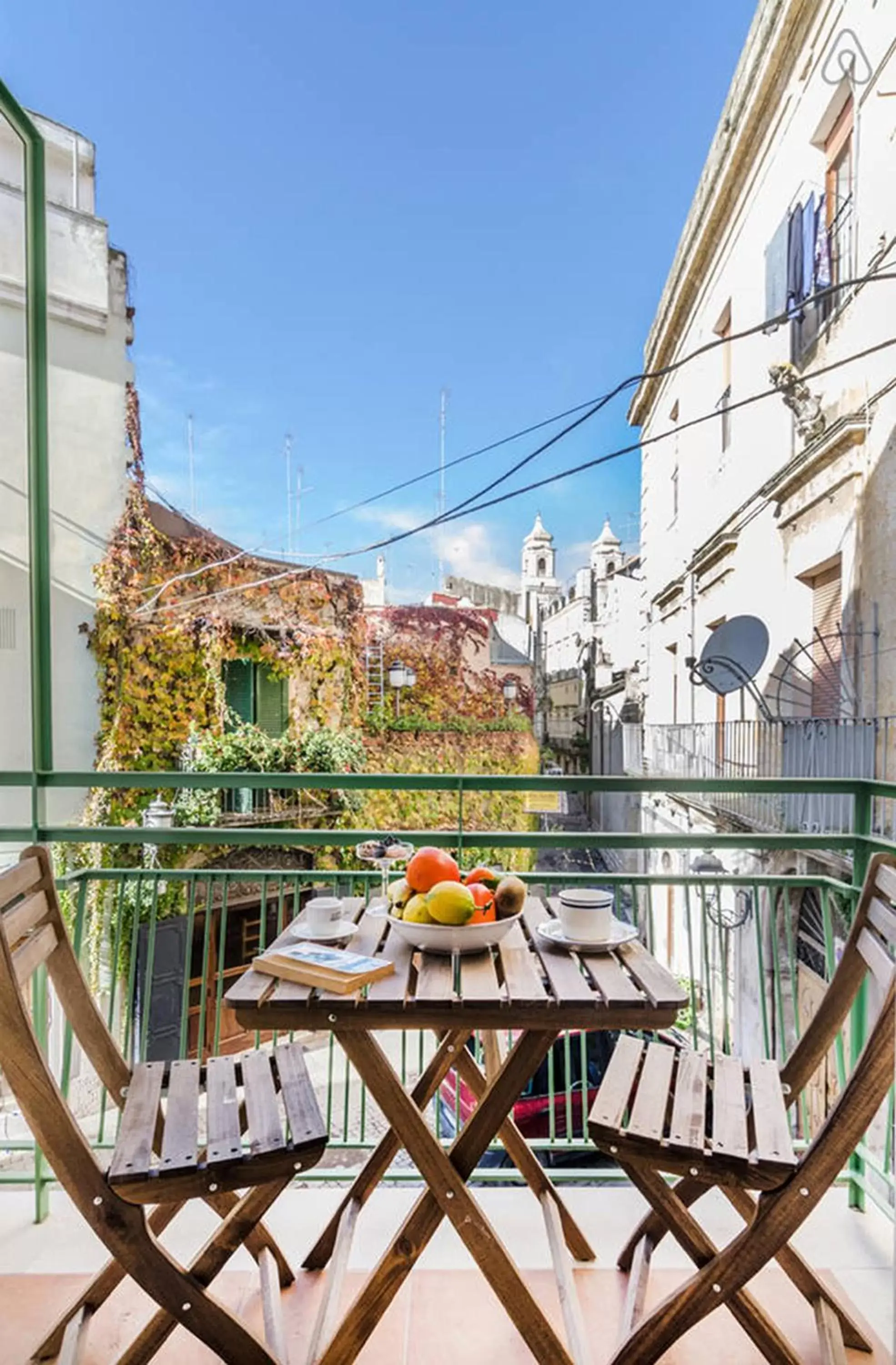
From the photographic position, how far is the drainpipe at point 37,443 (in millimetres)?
2092

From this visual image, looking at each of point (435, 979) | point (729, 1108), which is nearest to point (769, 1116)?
point (729, 1108)

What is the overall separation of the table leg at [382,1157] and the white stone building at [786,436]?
4.05ft

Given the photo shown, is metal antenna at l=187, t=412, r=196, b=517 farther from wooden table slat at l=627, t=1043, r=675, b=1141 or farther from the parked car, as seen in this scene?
wooden table slat at l=627, t=1043, r=675, b=1141

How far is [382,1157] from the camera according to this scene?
1.50m

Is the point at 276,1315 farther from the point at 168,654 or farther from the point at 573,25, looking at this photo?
the point at 573,25

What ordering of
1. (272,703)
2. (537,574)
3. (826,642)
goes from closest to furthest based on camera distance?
(826,642)
(537,574)
(272,703)

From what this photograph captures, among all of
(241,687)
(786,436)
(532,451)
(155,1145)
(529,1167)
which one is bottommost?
(529,1167)

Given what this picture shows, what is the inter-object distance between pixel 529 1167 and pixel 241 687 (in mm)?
4925

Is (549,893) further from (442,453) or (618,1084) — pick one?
(442,453)

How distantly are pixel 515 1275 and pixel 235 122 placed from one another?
19.1 ft

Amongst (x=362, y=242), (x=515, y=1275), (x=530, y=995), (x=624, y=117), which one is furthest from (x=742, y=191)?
(x=515, y=1275)

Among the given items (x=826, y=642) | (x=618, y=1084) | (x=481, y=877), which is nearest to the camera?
(x=618, y=1084)

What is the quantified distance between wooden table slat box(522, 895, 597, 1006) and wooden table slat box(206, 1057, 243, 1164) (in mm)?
526

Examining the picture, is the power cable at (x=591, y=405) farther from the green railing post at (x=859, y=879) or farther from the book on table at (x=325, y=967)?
→ the book on table at (x=325, y=967)
